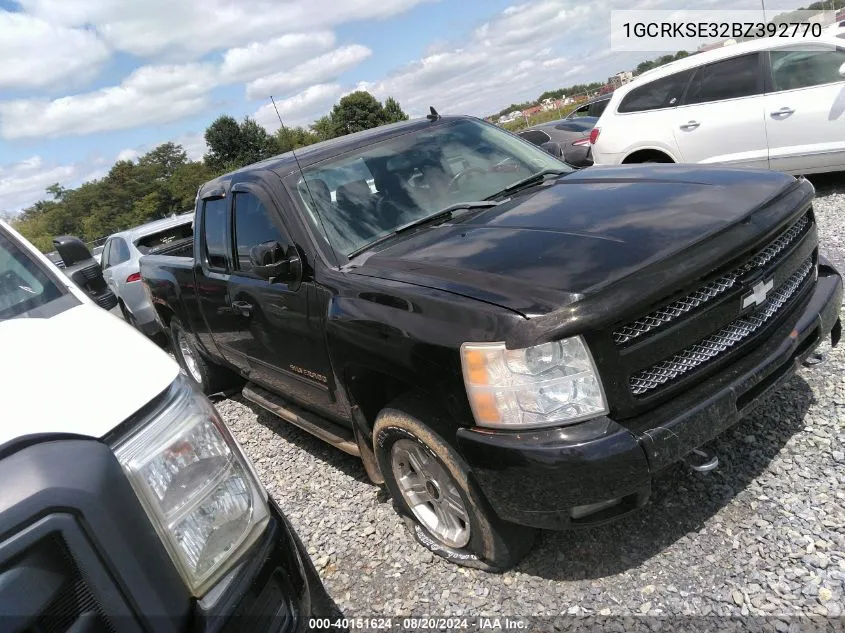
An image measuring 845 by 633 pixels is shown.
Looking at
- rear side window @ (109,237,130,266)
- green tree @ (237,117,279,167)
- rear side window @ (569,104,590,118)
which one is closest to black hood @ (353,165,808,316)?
rear side window @ (109,237,130,266)

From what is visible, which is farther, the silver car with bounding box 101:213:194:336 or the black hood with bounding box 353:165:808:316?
the silver car with bounding box 101:213:194:336

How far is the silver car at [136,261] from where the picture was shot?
324 inches

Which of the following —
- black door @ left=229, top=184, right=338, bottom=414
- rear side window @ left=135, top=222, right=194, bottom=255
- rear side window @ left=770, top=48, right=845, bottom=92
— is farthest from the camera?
rear side window @ left=135, top=222, right=194, bottom=255

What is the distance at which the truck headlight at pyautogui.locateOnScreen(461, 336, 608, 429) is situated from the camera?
6.52 ft

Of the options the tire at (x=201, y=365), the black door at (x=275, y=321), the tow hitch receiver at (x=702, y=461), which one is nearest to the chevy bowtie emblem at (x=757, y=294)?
the tow hitch receiver at (x=702, y=461)

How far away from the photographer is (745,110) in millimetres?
6770

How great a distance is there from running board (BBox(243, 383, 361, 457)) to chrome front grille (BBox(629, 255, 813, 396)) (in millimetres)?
1519

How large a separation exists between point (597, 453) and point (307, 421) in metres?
2.07

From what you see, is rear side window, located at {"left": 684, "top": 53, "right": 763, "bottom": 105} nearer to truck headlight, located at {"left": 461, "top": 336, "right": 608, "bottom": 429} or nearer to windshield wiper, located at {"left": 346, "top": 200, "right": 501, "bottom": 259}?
windshield wiper, located at {"left": 346, "top": 200, "right": 501, "bottom": 259}

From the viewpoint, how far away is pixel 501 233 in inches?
104

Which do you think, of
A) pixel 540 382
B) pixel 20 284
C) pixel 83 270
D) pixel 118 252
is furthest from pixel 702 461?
pixel 118 252

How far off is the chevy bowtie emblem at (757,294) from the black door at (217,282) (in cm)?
289

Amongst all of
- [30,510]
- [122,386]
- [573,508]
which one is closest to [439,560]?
[573,508]

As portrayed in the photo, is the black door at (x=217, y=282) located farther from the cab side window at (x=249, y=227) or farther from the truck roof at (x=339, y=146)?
the truck roof at (x=339, y=146)
